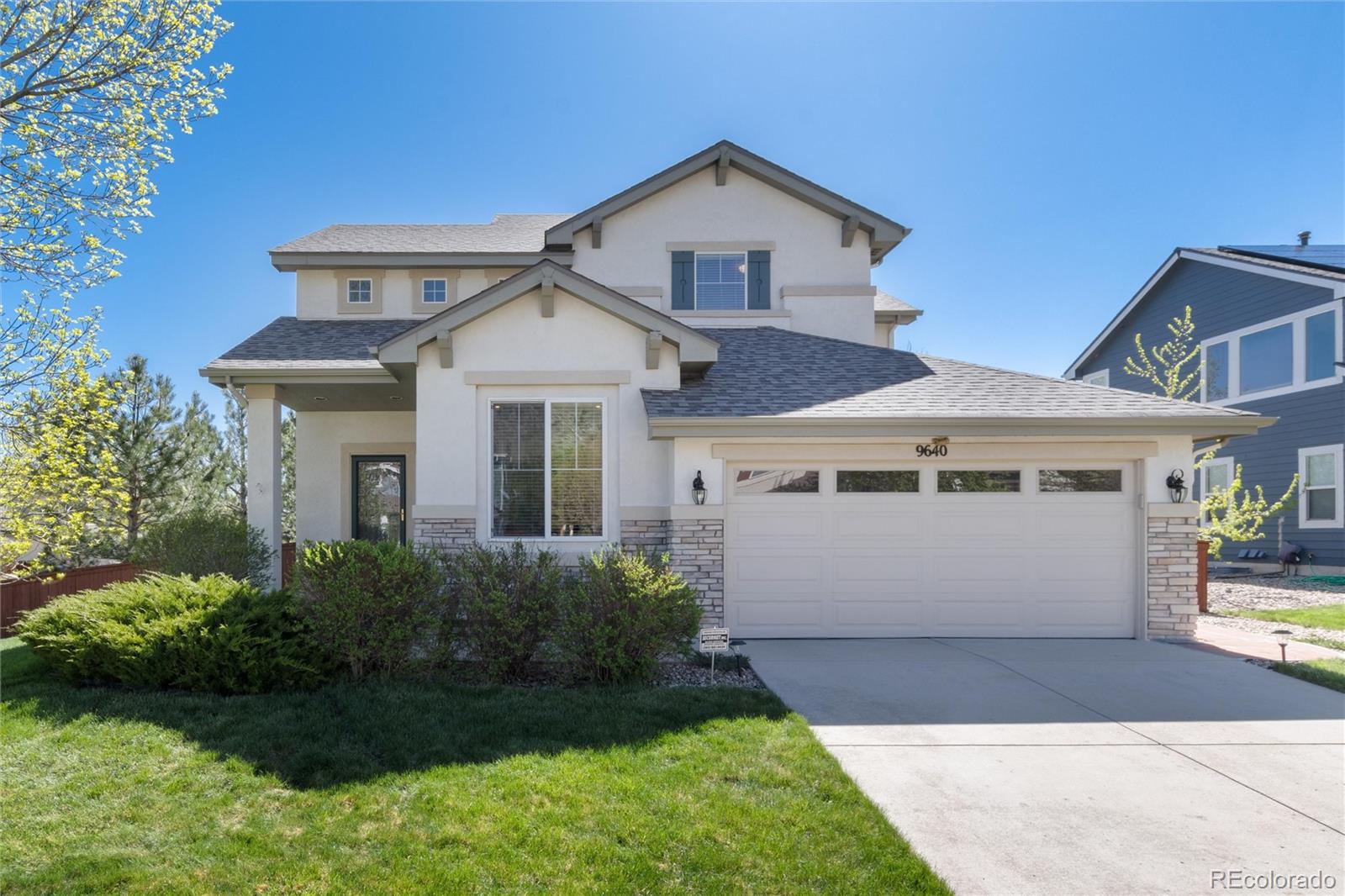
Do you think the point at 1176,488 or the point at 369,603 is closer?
the point at 369,603

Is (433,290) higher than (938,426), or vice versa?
(433,290)

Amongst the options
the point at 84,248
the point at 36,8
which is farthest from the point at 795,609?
the point at 36,8

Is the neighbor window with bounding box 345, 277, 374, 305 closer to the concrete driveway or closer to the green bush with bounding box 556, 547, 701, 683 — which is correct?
the green bush with bounding box 556, 547, 701, 683

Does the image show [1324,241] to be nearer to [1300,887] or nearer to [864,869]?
[1300,887]

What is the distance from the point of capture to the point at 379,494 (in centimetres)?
1324

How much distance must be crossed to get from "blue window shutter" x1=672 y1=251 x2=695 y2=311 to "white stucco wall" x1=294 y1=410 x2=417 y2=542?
5.61 m

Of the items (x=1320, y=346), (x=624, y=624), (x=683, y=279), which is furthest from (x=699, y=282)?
(x=1320, y=346)

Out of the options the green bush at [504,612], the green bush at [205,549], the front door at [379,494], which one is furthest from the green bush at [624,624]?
the front door at [379,494]

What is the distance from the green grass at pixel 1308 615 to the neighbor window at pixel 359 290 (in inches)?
642

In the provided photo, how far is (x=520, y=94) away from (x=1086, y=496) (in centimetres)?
1168

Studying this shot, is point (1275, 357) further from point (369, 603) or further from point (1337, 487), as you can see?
point (369, 603)

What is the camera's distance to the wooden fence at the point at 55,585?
11492mm

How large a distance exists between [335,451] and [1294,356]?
70.2 ft

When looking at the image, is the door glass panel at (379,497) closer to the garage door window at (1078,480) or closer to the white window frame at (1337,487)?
the garage door window at (1078,480)
